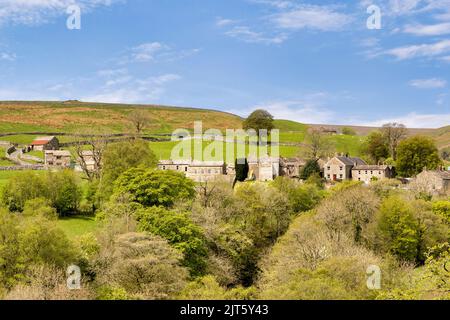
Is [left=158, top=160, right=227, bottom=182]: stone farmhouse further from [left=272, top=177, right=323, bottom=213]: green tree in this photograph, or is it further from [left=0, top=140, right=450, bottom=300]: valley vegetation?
[left=272, top=177, right=323, bottom=213]: green tree

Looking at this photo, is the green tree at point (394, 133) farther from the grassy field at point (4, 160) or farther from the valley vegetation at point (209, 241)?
the grassy field at point (4, 160)

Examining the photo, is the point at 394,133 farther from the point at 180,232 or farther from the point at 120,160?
the point at 180,232

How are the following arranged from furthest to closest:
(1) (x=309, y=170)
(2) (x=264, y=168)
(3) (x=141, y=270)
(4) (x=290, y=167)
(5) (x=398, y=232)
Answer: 1. (4) (x=290, y=167)
2. (2) (x=264, y=168)
3. (1) (x=309, y=170)
4. (5) (x=398, y=232)
5. (3) (x=141, y=270)

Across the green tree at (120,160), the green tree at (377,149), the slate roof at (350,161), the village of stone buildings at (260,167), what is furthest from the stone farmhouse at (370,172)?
the green tree at (120,160)

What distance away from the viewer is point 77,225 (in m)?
49.9

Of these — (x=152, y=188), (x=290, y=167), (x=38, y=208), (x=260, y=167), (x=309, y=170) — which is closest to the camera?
(x=152, y=188)

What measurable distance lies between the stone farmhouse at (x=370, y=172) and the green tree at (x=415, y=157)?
3.07 meters

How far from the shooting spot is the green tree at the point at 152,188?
44.1 metres

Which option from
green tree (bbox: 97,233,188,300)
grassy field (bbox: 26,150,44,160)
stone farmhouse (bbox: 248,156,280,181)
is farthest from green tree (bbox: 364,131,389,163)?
green tree (bbox: 97,233,188,300)

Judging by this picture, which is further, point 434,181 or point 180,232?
point 434,181

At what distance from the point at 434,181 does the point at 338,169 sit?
16.8 metres

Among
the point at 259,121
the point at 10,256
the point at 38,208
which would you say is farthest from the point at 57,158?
the point at 10,256

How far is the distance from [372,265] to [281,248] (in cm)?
1166

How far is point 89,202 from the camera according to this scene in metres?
58.5
